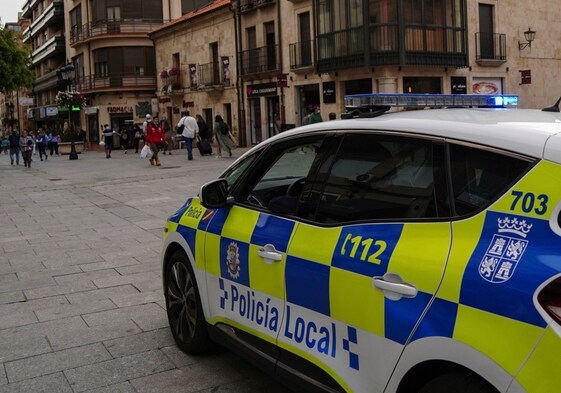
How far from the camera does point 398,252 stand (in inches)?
104

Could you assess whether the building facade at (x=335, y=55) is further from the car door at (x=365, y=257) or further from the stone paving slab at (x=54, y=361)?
the car door at (x=365, y=257)

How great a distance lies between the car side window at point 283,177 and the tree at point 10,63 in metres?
35.0

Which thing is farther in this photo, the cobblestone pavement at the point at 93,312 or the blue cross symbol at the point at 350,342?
the cobblestone pavement at the point at 93,312

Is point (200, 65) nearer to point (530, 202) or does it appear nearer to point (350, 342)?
point (350, 342)

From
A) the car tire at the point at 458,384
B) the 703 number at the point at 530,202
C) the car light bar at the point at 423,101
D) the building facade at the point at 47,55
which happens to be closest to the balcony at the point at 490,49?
the car light bar at the point at 423,101

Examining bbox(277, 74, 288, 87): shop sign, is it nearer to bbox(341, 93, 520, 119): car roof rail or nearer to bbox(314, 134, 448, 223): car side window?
bbox(341, 93, 520, 119): car roof rail

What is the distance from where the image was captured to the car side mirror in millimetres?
4055

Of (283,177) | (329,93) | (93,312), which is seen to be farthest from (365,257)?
(329,93)

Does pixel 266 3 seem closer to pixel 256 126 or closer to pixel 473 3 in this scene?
pixel 256 126

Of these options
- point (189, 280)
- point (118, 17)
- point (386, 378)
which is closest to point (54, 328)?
point (189, 280)

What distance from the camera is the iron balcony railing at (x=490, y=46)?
2992 cm

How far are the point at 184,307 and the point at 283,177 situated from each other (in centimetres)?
121

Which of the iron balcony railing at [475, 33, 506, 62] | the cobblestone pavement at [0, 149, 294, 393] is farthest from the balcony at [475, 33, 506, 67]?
the cobblestone pavement at [0, 149, 294, 393]

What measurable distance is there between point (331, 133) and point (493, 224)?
1243 mm
